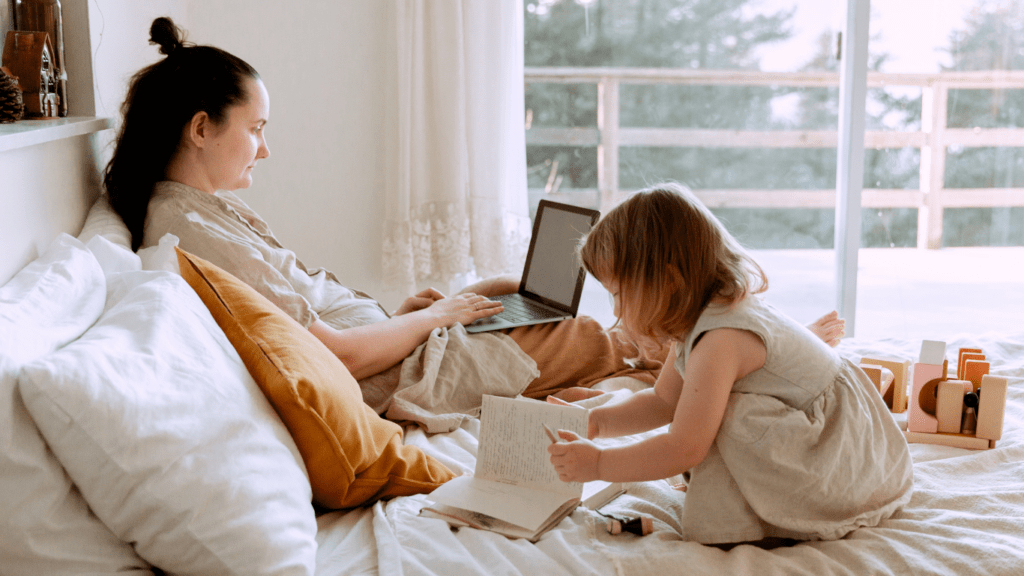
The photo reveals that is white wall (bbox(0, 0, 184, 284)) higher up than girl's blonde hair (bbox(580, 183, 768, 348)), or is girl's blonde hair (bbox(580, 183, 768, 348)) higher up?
white wall (bbox(0, 0, 184, 284))

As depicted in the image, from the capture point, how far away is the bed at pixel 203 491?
0.78 metres

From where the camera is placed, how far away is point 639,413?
1321 millimetres

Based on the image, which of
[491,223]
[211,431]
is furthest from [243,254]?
[491,223]

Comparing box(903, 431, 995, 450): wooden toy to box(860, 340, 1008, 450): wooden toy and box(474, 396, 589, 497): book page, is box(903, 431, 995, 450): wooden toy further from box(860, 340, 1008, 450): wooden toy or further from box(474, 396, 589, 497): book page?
box(474, 396, 589, 497): book page

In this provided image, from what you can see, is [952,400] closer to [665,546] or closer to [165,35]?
[665,546]

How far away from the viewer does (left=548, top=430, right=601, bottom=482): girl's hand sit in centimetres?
111

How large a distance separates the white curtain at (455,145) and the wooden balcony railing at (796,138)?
380 mm

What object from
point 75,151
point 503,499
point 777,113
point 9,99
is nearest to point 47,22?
point 75,151

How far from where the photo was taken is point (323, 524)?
3.67 ft

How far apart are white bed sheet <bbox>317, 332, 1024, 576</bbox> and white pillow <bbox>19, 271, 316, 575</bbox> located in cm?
13

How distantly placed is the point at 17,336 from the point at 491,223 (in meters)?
2.15

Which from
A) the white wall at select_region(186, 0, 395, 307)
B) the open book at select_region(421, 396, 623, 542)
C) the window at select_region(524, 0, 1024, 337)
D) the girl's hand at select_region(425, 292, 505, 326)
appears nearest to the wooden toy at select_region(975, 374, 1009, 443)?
the open book at select_region(421, 396, 623, 542)

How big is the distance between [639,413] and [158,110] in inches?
45.1

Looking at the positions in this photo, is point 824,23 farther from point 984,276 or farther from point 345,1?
point 345,1
